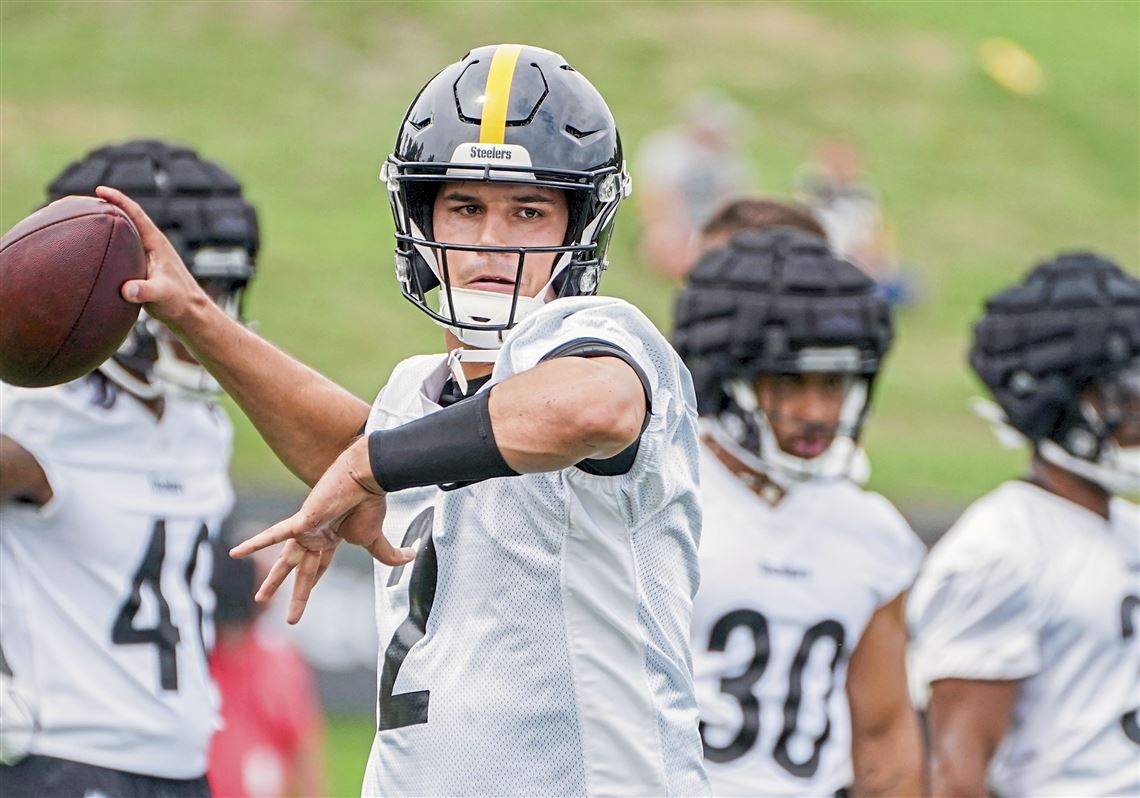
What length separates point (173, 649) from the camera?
446 centimetres

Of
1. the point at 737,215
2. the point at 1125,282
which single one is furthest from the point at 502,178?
the point at 737,215

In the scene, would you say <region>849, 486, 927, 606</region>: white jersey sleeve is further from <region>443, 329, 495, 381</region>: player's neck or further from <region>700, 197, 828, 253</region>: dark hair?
<region>443, 329, 495, 381</region>: player's neck

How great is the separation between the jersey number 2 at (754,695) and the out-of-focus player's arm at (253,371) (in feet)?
4.73

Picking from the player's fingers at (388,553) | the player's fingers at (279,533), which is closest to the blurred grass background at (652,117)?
the player's fingers at (388,553)

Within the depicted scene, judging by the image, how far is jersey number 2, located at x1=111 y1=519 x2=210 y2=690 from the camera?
4.38 metres

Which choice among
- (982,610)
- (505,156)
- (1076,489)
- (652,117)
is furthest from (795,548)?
(652,117)

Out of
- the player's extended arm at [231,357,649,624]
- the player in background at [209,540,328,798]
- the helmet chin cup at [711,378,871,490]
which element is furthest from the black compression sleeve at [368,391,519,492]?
the player in background at [209,540,328,798]

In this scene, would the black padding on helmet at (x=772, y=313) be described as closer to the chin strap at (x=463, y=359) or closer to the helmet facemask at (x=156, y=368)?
the helmet facemask at (x=156, y=368)

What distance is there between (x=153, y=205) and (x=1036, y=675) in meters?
2.47

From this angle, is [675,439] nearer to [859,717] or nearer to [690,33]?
[859,717]

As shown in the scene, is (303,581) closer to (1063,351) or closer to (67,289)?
(67,289)

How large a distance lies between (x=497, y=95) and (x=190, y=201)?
1.98 meters

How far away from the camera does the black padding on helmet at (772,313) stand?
4809 mm

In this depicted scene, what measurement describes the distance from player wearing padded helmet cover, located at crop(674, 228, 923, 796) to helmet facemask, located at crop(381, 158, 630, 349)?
→ 1.44 metres
